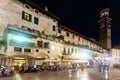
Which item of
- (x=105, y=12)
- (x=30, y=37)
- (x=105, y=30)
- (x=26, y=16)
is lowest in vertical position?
(x=30, y=37)

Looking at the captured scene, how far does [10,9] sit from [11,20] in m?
1.75

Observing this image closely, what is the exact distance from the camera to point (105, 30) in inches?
2857

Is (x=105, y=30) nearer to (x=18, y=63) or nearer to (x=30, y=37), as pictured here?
(x=30, y=37)

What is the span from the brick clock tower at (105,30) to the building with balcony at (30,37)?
27.4 metres

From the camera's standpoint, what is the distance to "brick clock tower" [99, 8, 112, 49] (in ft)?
238

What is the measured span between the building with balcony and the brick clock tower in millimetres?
27424

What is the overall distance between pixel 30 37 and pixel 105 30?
46.6 meters

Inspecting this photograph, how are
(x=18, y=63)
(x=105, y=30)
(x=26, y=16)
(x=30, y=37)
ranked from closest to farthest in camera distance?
(x=18, y=63), (x=30, y=37), (x=26, y=16), (x=105, y=30)

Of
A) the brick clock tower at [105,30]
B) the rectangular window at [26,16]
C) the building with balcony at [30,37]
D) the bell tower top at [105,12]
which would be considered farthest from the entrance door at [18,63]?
the bell tower top at [105,12]

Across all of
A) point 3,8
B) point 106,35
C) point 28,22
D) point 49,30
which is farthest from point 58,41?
point 106,35

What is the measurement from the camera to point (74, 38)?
2026 inches

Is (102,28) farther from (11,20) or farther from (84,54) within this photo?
(11,20)

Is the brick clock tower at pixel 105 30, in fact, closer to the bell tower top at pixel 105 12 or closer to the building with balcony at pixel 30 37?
the bell tower top at pixel 105 12


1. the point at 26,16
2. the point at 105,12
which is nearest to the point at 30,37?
the point at 26,16
